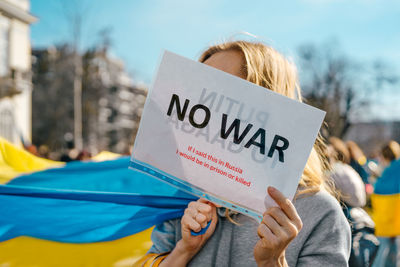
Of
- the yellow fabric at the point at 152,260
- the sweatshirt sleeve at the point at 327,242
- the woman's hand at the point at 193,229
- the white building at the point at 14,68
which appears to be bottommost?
the white building at the point at 14,68

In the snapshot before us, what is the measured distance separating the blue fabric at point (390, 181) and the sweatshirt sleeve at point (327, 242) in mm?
3821

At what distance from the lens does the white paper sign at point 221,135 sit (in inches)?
41.2

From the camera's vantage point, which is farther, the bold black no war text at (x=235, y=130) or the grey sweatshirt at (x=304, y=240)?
the grey sweatshirt at (x=304, y=240)

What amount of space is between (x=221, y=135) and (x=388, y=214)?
14.1ft

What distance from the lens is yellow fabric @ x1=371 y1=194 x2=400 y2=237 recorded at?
4578mm

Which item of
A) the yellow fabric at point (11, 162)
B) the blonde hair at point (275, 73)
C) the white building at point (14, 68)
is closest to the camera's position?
the blonde hair at point (275, 73)

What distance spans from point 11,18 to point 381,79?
84.3ft

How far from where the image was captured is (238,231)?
1.29 m

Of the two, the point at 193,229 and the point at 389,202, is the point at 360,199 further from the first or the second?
the point at 193,229

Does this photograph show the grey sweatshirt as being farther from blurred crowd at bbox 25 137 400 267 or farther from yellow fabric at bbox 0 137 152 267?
yellow fabric at bbox 0 137 152 267

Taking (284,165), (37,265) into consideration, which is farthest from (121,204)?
(284,165)

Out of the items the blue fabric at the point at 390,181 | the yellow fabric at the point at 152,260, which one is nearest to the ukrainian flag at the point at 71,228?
the yellow fabric at the point at 152,260

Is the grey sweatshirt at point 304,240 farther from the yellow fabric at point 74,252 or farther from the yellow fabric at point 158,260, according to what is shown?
the yellow fabric at point 74,252

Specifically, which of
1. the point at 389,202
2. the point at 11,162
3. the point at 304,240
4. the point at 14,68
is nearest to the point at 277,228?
the point at 304,240
